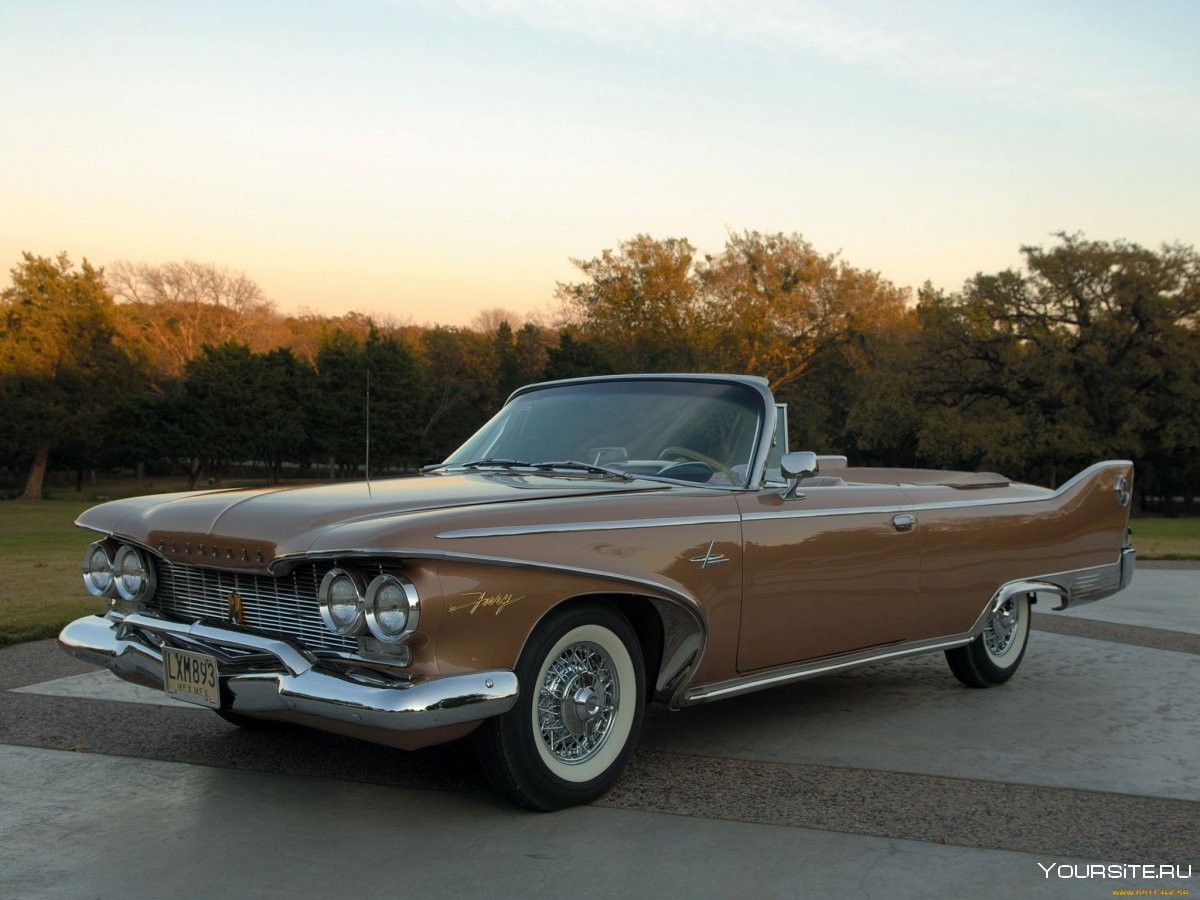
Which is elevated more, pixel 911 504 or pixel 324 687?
pixel 911 504

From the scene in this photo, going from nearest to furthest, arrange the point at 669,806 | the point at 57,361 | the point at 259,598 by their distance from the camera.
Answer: the point at 259,598 < the point at 669,806 < the point at 57,361

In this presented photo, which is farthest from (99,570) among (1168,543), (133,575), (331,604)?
(1168,543)

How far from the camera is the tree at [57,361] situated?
47.8m

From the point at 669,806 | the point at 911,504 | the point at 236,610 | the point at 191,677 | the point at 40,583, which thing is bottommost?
the point at 40,583

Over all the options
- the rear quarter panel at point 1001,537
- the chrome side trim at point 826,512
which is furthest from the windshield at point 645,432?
the rear quarter panel at point 1001,537

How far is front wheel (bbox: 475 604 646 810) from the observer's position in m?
3.86

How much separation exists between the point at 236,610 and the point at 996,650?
431 cm

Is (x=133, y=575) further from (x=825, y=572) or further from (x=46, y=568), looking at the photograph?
(x=46, y=568)

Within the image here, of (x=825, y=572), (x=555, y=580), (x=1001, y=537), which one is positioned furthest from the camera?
(x=1001, y=537)

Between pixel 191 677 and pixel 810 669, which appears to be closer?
pixel 191 677

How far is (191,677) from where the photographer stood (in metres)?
3.98

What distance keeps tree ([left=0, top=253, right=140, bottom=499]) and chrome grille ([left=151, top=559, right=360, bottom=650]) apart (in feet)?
159

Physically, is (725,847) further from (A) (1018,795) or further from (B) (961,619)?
(B) (961,619)

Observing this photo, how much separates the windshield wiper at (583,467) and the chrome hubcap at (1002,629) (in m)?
2.63
